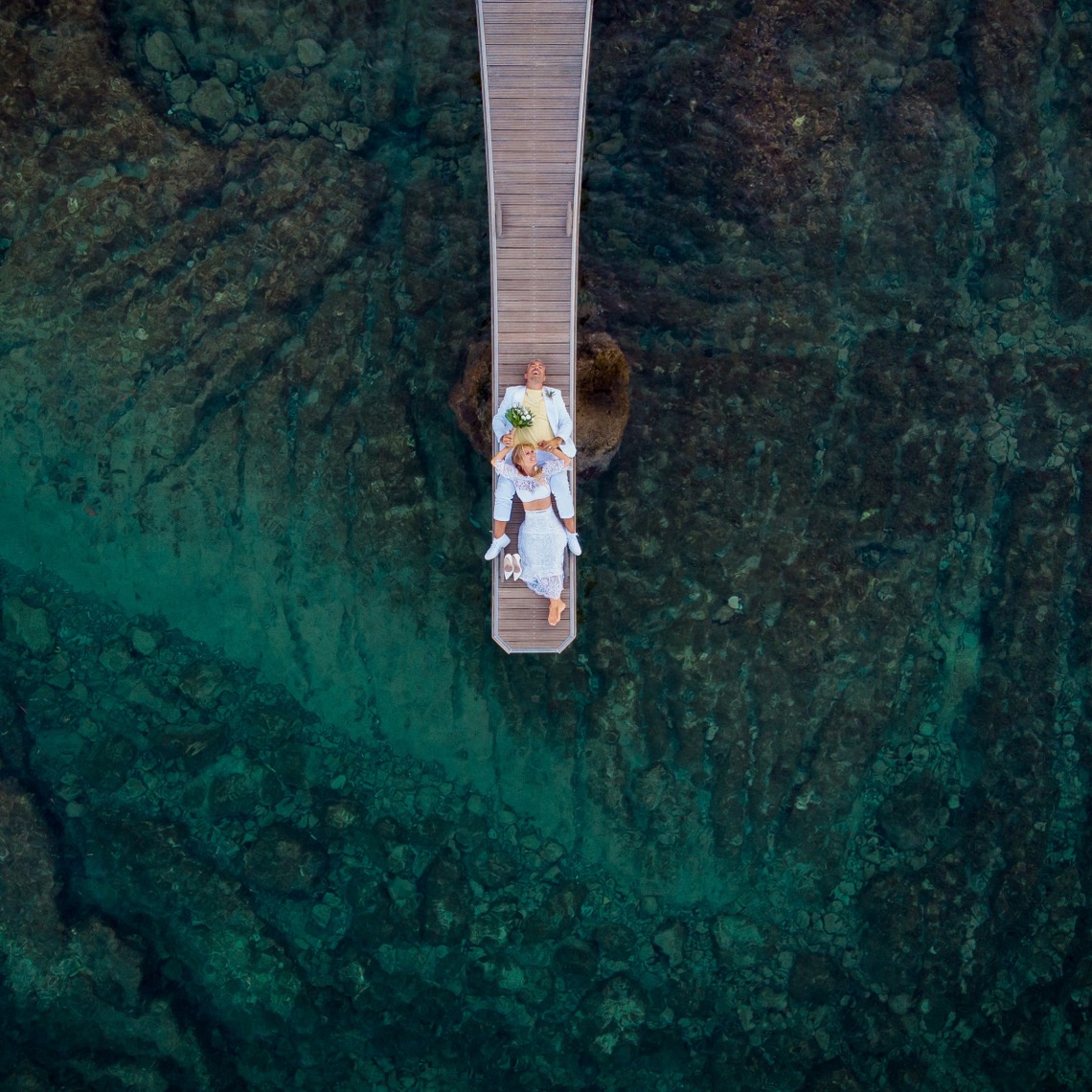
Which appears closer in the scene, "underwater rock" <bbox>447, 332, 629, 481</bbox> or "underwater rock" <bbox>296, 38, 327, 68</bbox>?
A: "underwater rock" <bbox>447, 332, 629, 481</bbox>

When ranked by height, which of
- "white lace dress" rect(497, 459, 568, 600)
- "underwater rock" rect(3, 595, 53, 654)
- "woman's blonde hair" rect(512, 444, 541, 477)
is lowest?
"underwater rock" rect(3, 595, 53, 654)

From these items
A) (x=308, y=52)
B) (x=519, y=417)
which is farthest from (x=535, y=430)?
(x=308, y=52)

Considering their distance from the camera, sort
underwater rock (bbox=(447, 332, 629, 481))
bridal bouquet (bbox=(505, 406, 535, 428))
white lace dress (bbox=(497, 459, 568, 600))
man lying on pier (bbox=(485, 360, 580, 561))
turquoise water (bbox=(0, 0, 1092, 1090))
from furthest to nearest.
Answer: turquoise water (bbox=(0, 0, 1092, 1090))
underwater rock (bbox=(447, 332, 629, 481))
white lace dress (bbox=(497, 459, 568, 600))
man lying on pier (bbox=(485, 360, 580, 561))
bridal bouquet (bbox=(505, 406, 535, 428))

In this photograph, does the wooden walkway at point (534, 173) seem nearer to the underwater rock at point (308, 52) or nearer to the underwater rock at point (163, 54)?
the underwater rock at point (308, 52)

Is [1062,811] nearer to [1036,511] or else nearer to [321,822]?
[1036,511]

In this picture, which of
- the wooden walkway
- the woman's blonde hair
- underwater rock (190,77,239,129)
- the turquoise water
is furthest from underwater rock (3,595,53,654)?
underwater rock (190,77,239,129)

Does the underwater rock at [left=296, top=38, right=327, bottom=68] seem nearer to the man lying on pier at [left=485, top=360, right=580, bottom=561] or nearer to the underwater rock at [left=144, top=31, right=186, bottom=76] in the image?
the underwater rock at [left=144, top=31, right=186, bottom=76]
